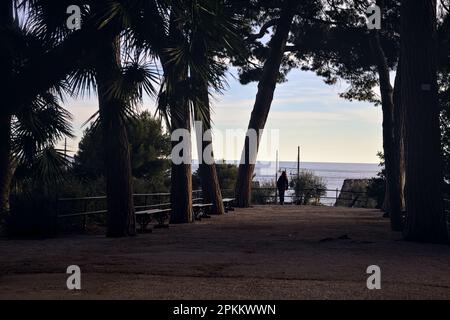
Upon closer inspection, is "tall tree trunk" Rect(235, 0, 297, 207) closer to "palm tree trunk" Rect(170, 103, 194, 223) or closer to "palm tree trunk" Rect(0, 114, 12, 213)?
"palm tree trunk" Rect(170, 103, 194, 223)

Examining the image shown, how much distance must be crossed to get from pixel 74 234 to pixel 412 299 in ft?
35.4

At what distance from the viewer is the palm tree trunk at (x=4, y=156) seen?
12.1m

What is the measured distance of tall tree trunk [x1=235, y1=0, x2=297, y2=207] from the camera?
103 feet

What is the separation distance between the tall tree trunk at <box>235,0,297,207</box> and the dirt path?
51.4ft

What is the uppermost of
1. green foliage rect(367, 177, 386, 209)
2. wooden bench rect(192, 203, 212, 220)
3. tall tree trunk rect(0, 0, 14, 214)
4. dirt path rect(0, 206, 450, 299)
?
tall tree trunk rect(0, 0, 14, 214)

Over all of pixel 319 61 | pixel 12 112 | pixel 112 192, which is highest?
pixel 319 61

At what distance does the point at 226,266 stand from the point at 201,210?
15268mm

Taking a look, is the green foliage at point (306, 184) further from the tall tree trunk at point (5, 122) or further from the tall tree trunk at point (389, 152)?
the tall tree trunk at point (5, 122)

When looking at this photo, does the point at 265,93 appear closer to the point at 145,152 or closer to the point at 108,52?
the point at 145,152

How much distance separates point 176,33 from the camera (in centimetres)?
1360

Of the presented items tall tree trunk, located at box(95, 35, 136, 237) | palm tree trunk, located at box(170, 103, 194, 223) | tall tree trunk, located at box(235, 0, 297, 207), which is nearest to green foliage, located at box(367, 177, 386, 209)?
tall tree trunk, located at box(235, 0, 297, 207)

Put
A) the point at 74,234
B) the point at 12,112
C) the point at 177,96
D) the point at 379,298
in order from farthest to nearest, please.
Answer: the point at 74,234 < the point at 177,96 < the point at 12,112 < the point at 379,298

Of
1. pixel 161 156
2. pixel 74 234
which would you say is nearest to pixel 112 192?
pixel 74 234
